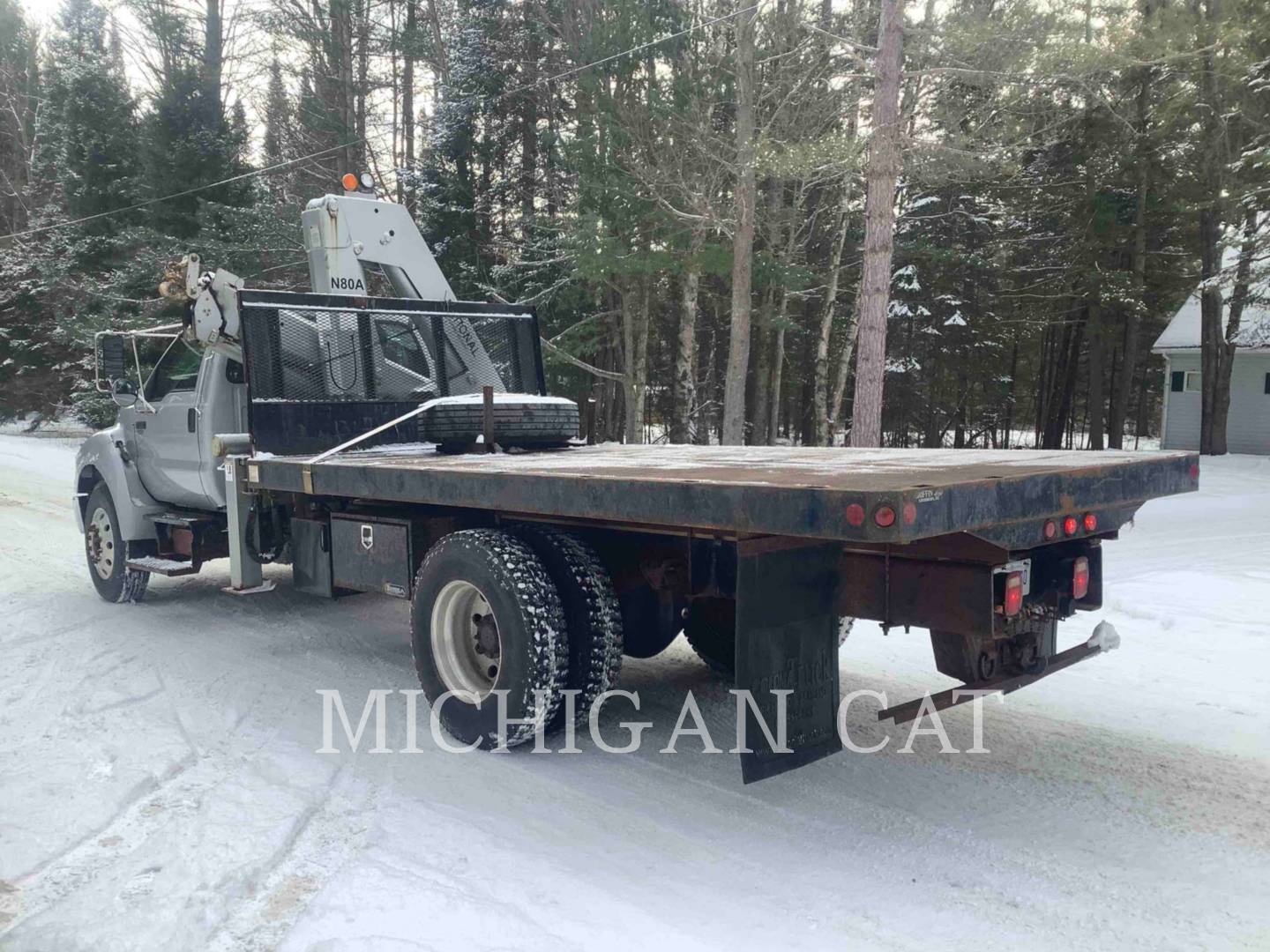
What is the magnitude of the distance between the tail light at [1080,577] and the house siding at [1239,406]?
26229 millimetres

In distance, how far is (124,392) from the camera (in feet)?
25.4

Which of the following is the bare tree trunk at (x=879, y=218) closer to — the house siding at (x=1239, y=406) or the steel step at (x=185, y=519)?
the steel step at (x=185, y=519)

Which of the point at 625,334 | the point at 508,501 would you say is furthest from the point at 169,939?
the point at 625,334

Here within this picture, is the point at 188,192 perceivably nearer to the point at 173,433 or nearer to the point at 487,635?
the point at 173,433

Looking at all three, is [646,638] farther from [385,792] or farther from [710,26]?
[710,26]

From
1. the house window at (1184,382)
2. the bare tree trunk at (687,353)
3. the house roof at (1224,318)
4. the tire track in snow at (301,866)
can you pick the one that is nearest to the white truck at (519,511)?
the tire track in snow at (301,866)

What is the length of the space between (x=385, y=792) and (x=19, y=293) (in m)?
33.1

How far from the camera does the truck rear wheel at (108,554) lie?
7.75m

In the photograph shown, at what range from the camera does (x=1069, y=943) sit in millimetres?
3021

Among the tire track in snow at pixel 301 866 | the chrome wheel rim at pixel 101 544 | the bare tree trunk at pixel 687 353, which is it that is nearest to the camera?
the tire track in snow at pixel 301 866

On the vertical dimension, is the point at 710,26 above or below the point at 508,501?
above

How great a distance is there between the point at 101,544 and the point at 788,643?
6.54 metres

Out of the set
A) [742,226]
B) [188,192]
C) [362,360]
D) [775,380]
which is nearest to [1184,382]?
[775,380]

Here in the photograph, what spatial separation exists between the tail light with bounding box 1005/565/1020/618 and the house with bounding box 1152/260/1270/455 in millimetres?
24766
